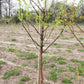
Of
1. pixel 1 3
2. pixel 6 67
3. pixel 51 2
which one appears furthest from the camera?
pixel 1 3

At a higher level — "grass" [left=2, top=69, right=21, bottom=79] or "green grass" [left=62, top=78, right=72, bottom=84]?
"grass" [left=2, top=69, right=21, bottom=79]

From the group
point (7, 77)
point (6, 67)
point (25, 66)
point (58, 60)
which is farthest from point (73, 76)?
point (6, 67)

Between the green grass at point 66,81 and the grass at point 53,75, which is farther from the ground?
the grass at point 53,75

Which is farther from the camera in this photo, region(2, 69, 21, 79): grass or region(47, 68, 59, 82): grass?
region(2, 69, 21, 79): grass

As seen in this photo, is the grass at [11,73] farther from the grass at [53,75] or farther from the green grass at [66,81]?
the green grass at [66,81]

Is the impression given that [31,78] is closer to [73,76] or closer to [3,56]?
[73,76]

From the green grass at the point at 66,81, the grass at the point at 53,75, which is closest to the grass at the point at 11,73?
the grass at the point at 53,75

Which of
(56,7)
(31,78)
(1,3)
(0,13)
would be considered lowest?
(31,78)

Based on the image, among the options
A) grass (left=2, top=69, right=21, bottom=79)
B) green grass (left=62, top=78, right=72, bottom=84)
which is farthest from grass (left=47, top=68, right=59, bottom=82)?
grass (left=2, top=69, right=21, bottom=79)

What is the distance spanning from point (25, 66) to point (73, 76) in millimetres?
1584

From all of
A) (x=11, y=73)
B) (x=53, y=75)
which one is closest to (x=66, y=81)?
(x=53, y=75)

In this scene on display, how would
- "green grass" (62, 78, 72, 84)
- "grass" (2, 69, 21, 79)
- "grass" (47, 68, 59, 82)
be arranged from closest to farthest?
1. "green grass" (62, 78, 72, 84)
2. "grass" (47, 68, 59, 82)
3. "grass" (2, 69, 21, 79)

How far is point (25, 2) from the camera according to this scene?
1.60 metres

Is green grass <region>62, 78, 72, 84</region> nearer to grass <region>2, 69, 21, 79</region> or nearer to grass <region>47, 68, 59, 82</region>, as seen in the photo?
grass <region>47, 68, 59, 82</region>
